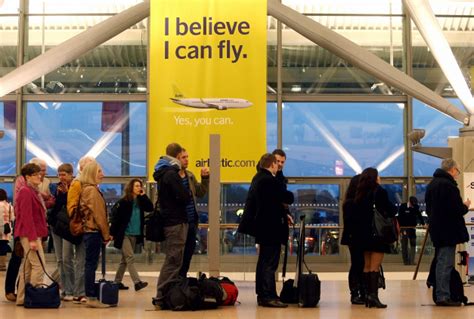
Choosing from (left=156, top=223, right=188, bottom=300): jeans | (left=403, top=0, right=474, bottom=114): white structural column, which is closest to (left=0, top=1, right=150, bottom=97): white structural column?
(left=403, top=0, right=474, bottom=114): white structural column

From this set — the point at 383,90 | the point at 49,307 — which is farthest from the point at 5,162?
the point at 49,307

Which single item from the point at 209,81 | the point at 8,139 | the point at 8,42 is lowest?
the point at 8,139

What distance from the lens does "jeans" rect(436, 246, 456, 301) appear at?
38.5ft

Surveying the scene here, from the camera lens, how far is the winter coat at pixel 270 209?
11523 millimetres

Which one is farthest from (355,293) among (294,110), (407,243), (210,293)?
(294,110)

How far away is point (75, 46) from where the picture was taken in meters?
17.1

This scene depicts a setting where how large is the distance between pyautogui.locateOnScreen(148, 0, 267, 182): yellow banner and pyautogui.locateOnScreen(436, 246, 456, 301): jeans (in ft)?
8.12

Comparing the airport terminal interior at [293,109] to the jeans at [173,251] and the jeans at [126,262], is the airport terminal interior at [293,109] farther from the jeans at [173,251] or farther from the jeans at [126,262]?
the jeans at [173,251]

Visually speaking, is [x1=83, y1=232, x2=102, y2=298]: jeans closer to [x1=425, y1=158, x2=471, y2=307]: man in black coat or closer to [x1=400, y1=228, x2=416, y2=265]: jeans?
[x1=425, y1=158, x2=471, y2=307]: man in black coat

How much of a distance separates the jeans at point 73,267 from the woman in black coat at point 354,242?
2.86 meters

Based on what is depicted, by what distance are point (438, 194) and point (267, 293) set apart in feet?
7.01

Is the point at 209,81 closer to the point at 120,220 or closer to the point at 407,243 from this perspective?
the point at 120,220

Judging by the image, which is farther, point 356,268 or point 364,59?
point 364,59

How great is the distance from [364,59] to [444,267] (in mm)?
5534
